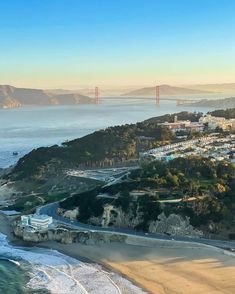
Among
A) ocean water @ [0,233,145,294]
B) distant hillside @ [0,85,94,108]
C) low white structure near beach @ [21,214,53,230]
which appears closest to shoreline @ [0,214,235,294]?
ocean water @ [0,233,145,294]

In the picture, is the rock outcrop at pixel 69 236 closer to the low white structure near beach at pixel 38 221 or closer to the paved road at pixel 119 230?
the low white structure near beach at pixel 38 221

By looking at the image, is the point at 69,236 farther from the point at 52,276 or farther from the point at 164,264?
the point at 164,264

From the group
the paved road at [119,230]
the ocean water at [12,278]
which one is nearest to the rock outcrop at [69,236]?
the paved road at [119,230]

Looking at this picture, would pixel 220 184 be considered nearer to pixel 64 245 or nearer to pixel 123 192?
pixel 123 192

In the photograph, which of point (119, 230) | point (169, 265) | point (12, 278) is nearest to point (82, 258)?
point (119, 230)

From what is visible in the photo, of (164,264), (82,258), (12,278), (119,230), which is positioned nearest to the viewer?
(12,278)

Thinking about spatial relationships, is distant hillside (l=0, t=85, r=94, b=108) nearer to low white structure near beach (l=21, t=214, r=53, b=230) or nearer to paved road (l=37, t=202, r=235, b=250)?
paved road (l=37, t=202, r=235, b=250)
